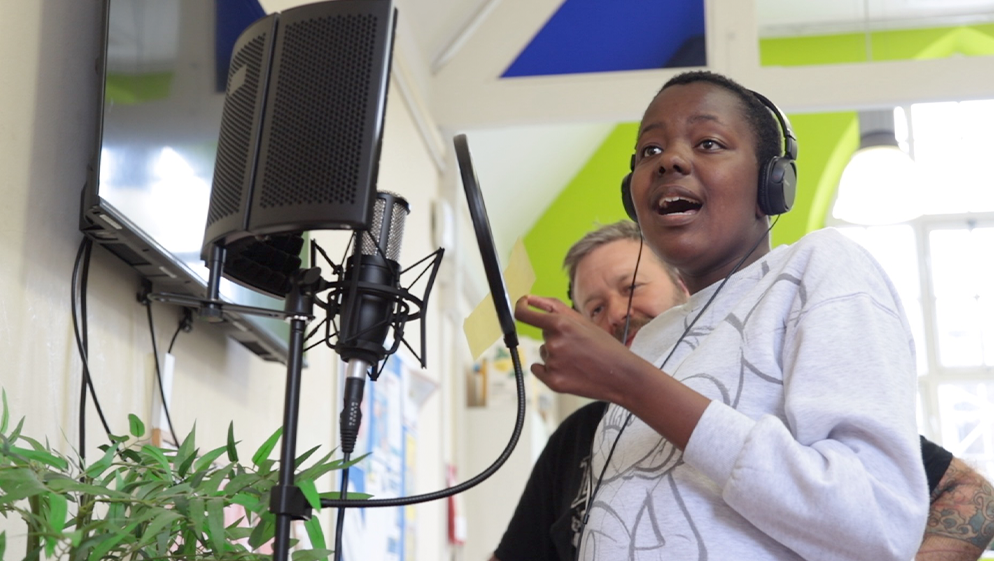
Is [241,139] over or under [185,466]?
over

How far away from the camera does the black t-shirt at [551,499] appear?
1233 millimetres

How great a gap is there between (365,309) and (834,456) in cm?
40

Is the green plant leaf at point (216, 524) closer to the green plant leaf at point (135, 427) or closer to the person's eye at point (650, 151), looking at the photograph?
the green plant leaf at point (135, 427)

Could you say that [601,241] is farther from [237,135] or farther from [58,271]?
[237,135]

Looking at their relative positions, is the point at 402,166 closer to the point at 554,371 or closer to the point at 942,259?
the point at 554,371

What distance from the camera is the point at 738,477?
0.81 m

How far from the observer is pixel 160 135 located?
1.37 meters

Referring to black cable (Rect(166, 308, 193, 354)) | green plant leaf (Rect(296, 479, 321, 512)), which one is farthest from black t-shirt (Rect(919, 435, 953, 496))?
black cable (Rect(166, 308, 193, 354))

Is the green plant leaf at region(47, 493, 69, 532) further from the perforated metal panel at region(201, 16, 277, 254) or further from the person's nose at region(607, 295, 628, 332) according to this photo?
the person's nose at region(607, 295, 628, 332)

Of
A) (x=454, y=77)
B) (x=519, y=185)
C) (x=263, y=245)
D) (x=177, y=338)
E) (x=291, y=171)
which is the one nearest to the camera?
(x=291, y=171)

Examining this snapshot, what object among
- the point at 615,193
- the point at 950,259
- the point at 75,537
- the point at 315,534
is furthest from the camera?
the point at 950,259

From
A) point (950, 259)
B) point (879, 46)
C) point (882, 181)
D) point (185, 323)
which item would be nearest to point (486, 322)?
point (185, 323)

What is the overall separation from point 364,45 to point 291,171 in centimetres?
12

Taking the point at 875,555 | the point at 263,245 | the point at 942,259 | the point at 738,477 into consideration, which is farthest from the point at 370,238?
the point at 942,259
